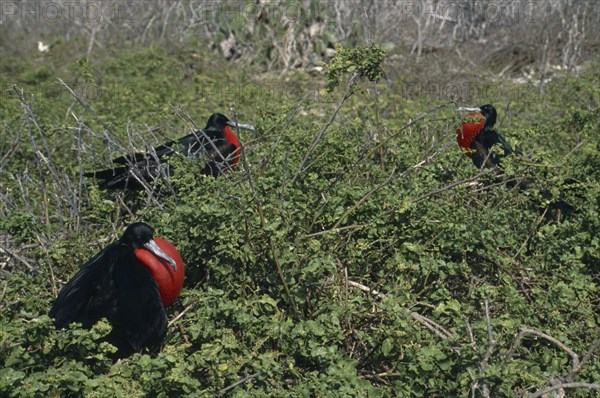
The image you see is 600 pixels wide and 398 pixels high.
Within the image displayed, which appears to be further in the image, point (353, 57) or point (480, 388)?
point (353, 57)

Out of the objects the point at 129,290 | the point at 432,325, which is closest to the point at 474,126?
the point at 432,325

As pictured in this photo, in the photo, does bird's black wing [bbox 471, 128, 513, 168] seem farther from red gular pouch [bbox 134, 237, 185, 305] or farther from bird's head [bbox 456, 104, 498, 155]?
red gular pouch [bbox 134, 237, 185, 305]

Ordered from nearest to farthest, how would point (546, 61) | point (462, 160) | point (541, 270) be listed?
point (541, 270) < point (462, 160) < point (546, 61)

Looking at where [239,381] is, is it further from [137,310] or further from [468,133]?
[468,133]

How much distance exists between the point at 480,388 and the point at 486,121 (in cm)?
216

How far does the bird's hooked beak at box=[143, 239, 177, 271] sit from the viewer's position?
2254 millimetres

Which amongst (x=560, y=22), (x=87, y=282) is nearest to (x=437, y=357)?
(x=87, y=282)

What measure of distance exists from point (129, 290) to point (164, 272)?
12cm

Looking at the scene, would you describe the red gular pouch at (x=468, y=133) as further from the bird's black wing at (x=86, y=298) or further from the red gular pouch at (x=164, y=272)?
the bird's black wing at (x=86, y=298)

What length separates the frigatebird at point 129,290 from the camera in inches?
85.2

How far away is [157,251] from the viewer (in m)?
2.28

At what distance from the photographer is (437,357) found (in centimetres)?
197

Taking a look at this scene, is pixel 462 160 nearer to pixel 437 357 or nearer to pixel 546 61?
pixel 437 357

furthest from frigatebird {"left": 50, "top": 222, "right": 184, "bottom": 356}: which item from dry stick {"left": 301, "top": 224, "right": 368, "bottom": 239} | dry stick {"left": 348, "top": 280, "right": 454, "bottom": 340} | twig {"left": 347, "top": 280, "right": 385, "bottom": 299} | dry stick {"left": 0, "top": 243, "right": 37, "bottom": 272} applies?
dry stick {"left": 348, "top": 280, "right": 454, "bottom": 340}
